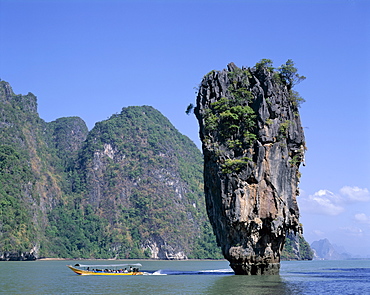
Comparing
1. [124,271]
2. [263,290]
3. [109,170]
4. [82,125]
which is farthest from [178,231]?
[263,290]

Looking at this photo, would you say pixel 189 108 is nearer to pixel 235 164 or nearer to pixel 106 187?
pixel 235 164

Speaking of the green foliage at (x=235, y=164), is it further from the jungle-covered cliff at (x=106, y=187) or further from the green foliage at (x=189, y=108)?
the jungle-covered cliff at (x=106, y=187)

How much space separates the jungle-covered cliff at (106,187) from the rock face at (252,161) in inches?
2776

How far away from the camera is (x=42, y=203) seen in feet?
432

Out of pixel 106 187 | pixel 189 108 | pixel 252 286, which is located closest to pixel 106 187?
pixel 106 187

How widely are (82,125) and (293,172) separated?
147383mm

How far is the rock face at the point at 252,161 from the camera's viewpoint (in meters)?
37.0

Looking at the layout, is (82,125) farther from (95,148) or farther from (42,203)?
(42,203)

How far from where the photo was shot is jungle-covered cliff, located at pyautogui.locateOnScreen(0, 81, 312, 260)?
119938 mm

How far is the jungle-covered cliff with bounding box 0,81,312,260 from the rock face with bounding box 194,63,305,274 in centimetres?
7051

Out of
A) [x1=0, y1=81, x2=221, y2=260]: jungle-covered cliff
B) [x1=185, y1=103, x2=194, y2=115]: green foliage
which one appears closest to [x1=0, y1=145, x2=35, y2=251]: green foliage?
[x1=0, y1=81, x2=221, y2=260]: jungle-covered cliff

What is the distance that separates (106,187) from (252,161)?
109 meters

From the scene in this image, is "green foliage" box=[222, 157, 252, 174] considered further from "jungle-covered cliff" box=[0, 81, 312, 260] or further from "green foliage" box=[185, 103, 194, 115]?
"jungle-covered cliff" box=[0, 81, 312, 260]

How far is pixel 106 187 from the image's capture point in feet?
470
